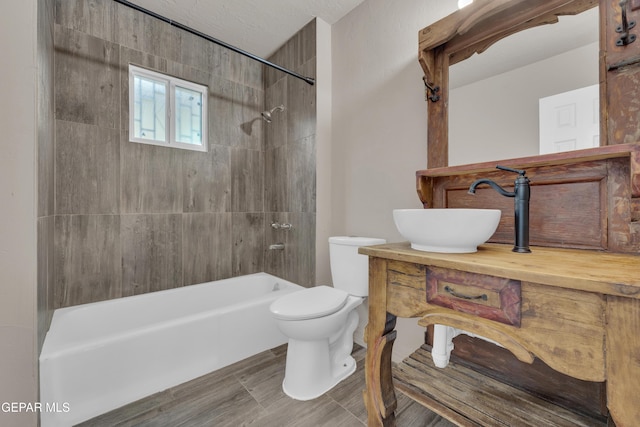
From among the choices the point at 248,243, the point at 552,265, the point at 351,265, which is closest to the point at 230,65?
the point at 248,243

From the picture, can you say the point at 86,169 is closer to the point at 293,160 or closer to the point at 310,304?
the point at 293,160

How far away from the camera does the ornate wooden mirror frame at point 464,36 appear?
1.09 metres

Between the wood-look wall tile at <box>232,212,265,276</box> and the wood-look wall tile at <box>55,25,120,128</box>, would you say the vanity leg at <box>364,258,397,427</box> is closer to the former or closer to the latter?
the wood-look wall tile at <box>232,212,265,276</box>

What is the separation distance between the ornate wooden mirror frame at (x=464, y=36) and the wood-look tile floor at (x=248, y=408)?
1.31 meters

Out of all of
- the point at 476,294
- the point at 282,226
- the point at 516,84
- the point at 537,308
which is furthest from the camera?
the point at 282,226

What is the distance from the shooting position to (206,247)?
2.37 meters

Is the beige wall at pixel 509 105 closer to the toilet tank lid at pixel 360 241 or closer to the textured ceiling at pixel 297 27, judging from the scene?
the textured ceiling at pixel 297 27

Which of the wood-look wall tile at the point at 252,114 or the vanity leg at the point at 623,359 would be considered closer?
the vanity leg at the point at 623,359

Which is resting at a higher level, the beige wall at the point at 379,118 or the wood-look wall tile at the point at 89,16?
the wood-look wall tile at the point at 89,16

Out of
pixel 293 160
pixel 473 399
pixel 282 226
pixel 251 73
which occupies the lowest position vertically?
pixel 473 399

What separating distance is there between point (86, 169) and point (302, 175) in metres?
1.51

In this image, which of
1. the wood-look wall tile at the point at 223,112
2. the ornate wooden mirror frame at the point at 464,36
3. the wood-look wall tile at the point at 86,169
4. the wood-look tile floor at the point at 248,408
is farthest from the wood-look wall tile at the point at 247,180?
the ornate wooden mirror frame at the point at 464,36

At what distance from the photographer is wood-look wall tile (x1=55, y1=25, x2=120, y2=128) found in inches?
69.5

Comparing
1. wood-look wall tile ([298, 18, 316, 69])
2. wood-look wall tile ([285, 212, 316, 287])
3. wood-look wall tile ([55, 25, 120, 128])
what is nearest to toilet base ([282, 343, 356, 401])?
wood-look wall tile ([285, 212, 316, 287])
